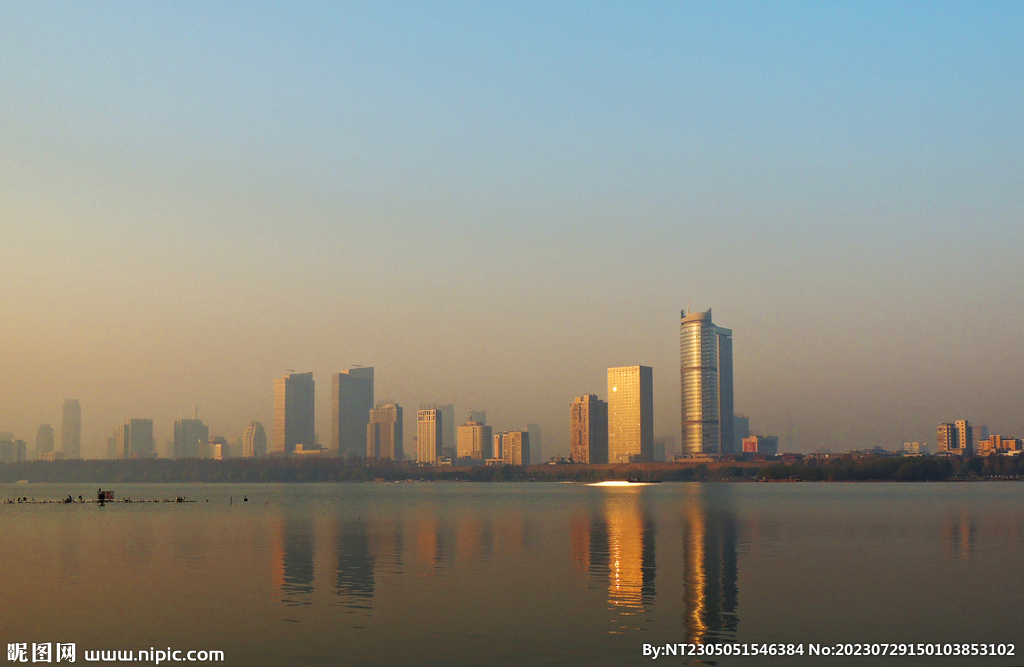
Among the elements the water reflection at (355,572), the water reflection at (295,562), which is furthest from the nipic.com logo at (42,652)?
the water reflection at (355,572)

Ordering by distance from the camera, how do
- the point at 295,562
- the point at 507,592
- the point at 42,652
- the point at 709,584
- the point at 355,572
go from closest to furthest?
the point at 42,652 < the point at 507,592 < the point at 709,584 < the point at 355,572 < the point at 295,562

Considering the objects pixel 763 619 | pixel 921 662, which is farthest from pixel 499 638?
pixel 921 662

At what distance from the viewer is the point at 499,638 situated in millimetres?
40125

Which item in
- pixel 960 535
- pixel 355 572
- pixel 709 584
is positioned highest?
pixel 709 584

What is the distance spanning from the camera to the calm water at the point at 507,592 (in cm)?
3934

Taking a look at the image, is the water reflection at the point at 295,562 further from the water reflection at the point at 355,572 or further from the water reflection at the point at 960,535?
the water reflection at the point at 960,535

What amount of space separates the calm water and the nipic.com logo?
2.58 feet

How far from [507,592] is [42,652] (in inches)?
944

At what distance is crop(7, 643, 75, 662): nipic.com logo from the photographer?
3684cm

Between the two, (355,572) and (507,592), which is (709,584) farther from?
(355,572)

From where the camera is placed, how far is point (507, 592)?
5291 centimetres

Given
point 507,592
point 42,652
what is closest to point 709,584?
point 507,592

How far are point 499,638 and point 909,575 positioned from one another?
31.7 meters

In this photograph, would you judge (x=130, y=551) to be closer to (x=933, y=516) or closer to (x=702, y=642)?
(x=702, y=642)
